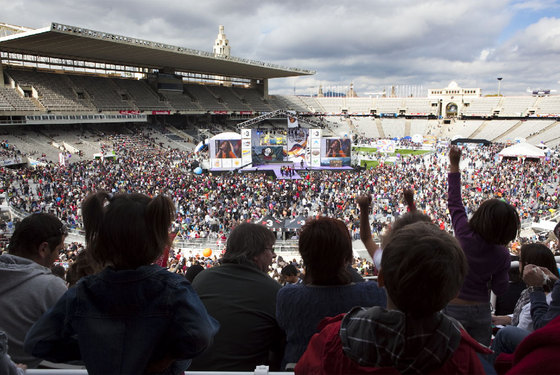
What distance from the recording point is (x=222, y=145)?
87.8 ft

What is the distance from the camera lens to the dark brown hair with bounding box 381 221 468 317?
1.13 metres

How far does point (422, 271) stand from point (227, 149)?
86.3 ft

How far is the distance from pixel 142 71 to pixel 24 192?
34.9 metres

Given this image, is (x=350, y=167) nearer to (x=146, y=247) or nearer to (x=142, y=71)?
(x=146, y=247)

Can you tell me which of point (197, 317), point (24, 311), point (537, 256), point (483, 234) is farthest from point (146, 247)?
point (537, 256)

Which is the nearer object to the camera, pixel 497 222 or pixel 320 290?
pixel 320 290

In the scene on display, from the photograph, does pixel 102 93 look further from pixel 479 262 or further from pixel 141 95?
pixel 479 262

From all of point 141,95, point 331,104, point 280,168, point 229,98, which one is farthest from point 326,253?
point 331,104

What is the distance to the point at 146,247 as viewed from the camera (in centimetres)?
149

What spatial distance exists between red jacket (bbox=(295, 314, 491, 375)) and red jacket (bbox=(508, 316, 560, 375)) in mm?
106

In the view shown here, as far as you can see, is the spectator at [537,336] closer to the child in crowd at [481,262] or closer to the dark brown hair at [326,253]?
the child in crowd at [481,262]

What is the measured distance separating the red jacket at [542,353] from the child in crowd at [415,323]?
0.11 m

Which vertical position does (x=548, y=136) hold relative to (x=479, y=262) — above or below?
above

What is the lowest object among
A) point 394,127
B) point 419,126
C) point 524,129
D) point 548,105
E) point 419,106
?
point 524,129
